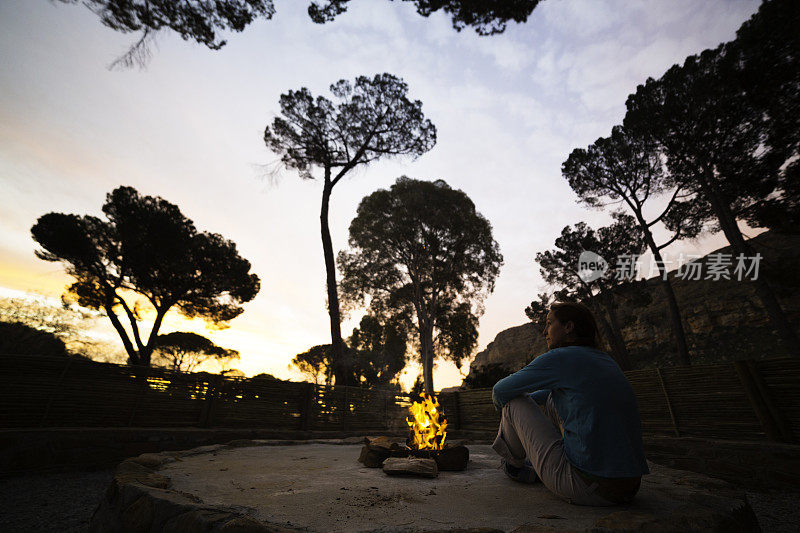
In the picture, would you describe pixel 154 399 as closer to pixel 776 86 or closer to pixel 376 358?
pixel 776 86

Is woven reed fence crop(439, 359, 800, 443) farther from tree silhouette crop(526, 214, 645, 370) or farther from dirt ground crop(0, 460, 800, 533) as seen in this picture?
tree silhouette crop(526, 214, 645, 370)

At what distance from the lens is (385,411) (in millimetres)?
9906

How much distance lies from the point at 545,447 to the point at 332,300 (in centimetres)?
1007

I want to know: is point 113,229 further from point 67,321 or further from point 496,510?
point 496,510

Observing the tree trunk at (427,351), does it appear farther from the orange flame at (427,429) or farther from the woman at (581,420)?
the woman at (581,420)

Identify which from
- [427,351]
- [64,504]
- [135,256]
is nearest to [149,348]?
[135,256]

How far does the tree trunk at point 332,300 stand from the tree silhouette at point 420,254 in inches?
225

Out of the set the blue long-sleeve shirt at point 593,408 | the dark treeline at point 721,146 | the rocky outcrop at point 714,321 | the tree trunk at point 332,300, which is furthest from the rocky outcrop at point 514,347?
the blue long-sleeve shirt at point 593,408

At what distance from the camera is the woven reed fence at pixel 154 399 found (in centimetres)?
531

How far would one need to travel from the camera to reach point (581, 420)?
187cm

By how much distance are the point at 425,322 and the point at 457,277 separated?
10.8 ft

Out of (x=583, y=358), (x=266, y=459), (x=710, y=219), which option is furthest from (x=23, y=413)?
(x=710, y=219)

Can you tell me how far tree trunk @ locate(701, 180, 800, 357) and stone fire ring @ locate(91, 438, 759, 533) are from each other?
9.46m

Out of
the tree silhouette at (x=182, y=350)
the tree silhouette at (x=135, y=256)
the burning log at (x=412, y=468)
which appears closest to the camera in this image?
the burning log at (x=412, y=468)
